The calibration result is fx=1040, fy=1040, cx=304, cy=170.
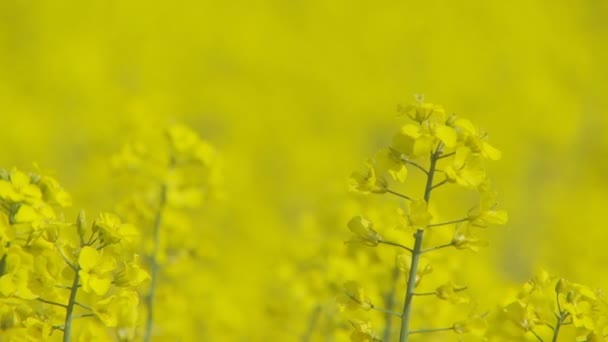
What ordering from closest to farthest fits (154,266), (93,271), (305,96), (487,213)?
(93,271), (487,213), (154,266), (305,96)

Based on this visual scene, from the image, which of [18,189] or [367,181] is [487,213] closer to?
[367,181]

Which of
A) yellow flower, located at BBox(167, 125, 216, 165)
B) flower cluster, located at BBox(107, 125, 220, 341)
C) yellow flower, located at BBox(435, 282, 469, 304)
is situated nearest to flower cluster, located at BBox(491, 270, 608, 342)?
yellow flower, located at BBox(435, 282, 469, 304)

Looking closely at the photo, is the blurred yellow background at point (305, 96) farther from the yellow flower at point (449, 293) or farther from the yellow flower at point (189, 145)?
the yellow flower at point (449, 293)

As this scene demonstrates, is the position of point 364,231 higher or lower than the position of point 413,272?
higher

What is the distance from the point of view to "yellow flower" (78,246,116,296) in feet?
7.98

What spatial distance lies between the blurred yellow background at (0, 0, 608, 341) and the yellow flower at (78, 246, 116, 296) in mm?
2786

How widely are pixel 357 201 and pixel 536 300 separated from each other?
2035 millimetres

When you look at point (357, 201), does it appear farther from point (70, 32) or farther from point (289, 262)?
point (70, 32)

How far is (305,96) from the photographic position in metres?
19.0

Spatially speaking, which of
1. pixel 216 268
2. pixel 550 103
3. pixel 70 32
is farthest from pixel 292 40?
pixel 216 268

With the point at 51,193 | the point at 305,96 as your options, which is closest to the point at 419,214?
the point at 51,193

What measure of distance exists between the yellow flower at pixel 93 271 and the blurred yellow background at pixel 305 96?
279 centimetres

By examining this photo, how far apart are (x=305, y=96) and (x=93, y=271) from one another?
16658mm

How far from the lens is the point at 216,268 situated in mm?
6746
